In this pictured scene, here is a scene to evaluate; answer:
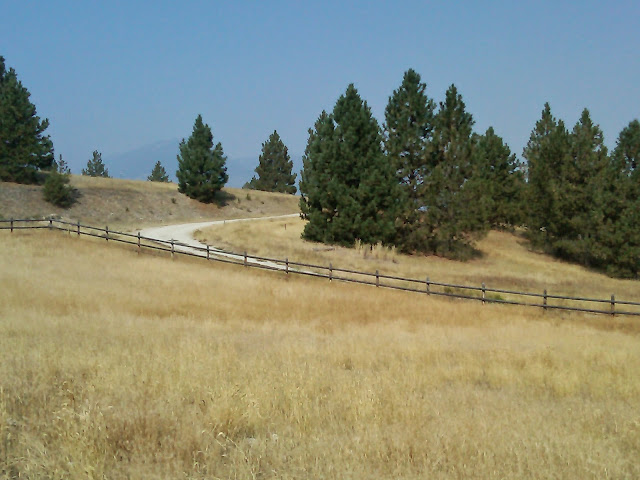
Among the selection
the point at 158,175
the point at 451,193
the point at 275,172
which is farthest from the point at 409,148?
the point at 158,175

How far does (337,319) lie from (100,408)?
10648 mm

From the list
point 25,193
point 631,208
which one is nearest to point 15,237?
point 25,193

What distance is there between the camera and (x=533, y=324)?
1670 centimetres

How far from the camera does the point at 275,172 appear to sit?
281 feet

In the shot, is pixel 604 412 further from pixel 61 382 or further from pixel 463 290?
pixel 463 290

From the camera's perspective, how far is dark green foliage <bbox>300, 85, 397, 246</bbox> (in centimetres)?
3678

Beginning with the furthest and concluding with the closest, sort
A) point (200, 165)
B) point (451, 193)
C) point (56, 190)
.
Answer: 1. point (200, 165)
2. point (56, 190)
3. point (451, 193)

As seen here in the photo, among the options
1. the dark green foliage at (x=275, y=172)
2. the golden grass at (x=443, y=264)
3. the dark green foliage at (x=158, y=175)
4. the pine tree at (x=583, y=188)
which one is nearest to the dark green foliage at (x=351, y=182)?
the golden grass at (x=443, y=264)

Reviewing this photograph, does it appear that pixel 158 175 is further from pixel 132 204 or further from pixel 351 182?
pixel 351 182

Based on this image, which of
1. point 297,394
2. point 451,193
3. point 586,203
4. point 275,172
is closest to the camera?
point 297,394

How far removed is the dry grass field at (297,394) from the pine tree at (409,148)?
23.6 metres

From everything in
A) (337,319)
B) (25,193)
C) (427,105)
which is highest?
(427,105)

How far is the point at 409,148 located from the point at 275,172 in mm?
47670

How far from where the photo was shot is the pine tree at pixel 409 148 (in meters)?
39.6
